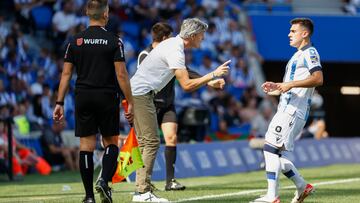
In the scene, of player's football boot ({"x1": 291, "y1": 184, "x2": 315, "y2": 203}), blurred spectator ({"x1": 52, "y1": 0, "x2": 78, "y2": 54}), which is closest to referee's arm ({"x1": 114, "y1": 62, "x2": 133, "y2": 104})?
player's football boot ({"x1": 291, "y1": 184, "x2": 315, "y2": 203})

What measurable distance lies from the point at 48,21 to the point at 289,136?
13.8 metres

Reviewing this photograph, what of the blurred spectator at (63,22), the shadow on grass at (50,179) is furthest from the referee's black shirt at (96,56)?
the blurred spectator at (63,22)

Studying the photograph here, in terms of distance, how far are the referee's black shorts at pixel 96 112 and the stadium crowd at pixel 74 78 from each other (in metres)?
8.14

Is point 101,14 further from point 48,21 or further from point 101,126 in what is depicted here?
point 48,21

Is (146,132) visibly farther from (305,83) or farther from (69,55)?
(305,83)

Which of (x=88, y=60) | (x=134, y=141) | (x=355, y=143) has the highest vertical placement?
(x=88, y=60)

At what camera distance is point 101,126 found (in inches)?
403

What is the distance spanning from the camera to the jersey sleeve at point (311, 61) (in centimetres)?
1054

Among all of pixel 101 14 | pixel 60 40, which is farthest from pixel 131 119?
pixel 60 40

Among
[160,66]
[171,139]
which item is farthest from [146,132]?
[171,139]

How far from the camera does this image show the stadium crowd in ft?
66.5

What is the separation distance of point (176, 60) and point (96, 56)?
3.60 feet

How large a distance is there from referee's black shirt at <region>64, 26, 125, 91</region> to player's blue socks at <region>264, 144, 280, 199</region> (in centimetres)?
186

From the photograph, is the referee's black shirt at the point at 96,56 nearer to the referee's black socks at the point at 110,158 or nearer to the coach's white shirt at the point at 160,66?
the referee's black socks at the point at 110,158
